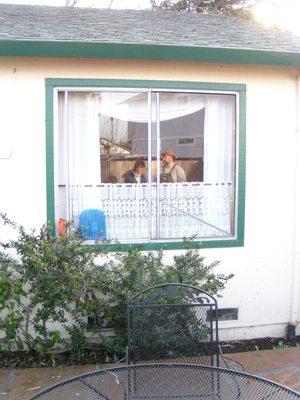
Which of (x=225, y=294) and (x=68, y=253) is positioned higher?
(x=68, y=253)

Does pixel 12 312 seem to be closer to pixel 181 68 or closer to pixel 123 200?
pixel 123 200

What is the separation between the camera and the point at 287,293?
15.6ft

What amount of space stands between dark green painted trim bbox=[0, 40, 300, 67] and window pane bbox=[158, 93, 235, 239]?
499mm

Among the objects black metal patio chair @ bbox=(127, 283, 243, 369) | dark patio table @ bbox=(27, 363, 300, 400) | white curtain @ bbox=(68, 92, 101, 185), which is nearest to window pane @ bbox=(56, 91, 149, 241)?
white curtain @ bbox=(68, 92, 101, 185)

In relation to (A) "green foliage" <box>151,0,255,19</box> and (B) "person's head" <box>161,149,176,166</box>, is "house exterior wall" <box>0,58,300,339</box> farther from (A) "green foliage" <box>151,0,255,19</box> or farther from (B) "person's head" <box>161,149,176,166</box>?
(A) "green foliage" <box>151,0,255,19</box>

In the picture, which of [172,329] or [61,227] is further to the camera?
[61,227]

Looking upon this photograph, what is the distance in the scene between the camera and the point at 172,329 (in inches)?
137

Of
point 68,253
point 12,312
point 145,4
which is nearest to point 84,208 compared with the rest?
point 68,253

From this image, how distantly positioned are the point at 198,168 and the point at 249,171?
51 cm

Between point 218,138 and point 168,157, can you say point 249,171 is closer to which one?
point 218,138

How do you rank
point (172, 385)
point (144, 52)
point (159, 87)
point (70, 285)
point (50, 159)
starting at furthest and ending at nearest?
point (159, 87)
point (50, 159)
point (144, 52)
point (70, 285)
point (172, 385)

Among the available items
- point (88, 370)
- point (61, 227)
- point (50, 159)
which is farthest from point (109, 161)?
point (88, 370)

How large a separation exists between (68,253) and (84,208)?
2.20 ft

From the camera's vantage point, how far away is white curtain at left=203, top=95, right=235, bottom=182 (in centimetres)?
461
